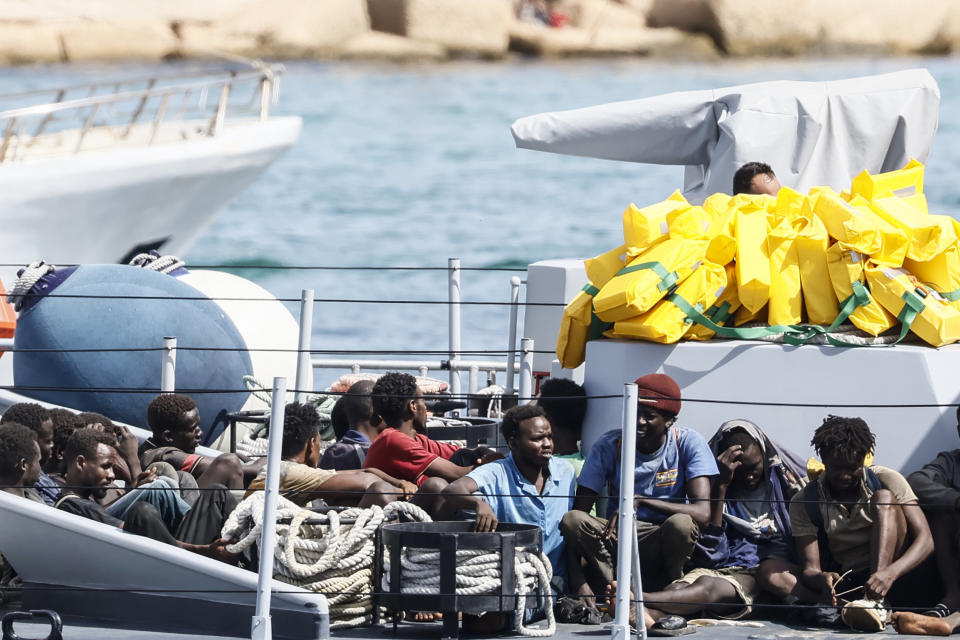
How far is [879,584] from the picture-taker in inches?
211

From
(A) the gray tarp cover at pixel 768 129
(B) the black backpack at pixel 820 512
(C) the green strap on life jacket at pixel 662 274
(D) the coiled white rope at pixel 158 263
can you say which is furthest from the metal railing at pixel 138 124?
(B) the black backpack at pixel 820 512

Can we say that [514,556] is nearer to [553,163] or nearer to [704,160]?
[704,160]

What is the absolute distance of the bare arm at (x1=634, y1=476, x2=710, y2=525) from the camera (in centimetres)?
563

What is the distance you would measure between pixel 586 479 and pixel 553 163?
28.5 metres

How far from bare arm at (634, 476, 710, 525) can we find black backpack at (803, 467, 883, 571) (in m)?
0.35

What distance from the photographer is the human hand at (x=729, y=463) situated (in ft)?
19.1

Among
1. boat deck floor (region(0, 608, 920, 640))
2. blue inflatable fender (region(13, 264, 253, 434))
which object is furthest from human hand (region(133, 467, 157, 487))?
blue inflatable fender (region(13, 264, 253, 434))

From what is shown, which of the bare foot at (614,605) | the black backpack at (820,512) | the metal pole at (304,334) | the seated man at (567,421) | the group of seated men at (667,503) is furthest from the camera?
the metal pole at (304,334)

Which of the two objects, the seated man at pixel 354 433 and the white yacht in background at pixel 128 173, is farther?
the white yacht in background at pixel 128 173

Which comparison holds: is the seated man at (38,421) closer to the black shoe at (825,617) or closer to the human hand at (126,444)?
the human hand at (126,444)

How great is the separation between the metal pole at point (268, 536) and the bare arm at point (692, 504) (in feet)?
4.54

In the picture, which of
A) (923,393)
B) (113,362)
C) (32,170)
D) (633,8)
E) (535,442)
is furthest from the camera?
(633,8)

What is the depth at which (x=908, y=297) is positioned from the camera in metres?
6.27

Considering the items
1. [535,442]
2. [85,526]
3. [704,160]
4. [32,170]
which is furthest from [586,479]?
[32,170]
